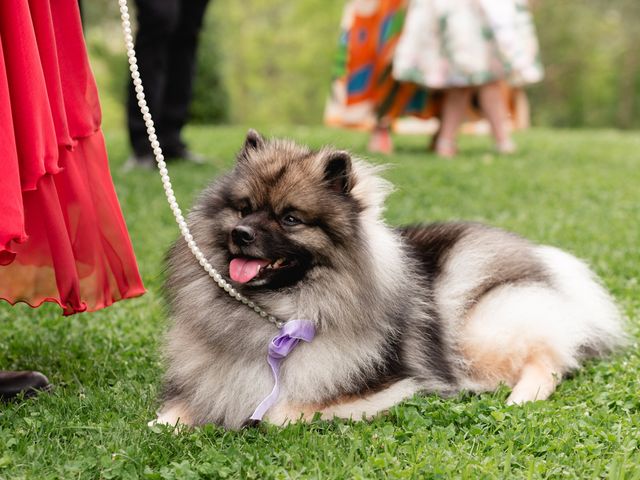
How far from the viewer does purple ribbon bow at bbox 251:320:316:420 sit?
8.63 feet

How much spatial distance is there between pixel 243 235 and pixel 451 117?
6191mm

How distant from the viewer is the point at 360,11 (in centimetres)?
857

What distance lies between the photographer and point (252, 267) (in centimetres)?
259

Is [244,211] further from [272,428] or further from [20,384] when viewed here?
[20,384]

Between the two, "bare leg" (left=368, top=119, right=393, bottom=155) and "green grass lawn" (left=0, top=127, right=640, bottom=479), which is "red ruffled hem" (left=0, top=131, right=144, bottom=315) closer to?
"green grass lawn" (left=0, top=127, right=640, bottom=479)

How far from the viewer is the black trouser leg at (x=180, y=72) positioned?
23.2 ft

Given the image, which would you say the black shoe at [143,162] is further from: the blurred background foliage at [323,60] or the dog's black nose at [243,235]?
the blurred background foliage at [323,60]

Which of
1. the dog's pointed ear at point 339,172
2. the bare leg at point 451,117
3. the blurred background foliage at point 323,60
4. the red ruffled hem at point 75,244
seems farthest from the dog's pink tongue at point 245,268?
the blurred background foliage at point 323,60

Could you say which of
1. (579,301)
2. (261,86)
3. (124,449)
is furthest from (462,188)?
(261,86)

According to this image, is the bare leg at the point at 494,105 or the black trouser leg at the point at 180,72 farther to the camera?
the bare leg at the point at 494,105

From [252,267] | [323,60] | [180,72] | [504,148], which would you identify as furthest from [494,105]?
[323,60]

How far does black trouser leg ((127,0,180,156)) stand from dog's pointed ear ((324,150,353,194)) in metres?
4.30

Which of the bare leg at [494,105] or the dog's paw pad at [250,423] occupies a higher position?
the dog's paw pad at [250,423]

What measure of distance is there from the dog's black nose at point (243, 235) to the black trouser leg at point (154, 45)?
176 inches
